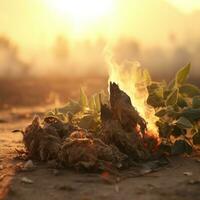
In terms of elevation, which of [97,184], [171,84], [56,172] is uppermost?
[171,84]

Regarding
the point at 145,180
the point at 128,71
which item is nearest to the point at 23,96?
the point at 128,71

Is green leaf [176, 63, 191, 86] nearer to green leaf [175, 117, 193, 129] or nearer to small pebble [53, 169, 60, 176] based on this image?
green leaf [175, 117, 193, 129]

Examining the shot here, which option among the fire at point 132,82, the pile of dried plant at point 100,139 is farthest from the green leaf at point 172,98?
the pile of dried plant at point 100,139

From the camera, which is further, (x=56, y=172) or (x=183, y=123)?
(x=183, y=123)

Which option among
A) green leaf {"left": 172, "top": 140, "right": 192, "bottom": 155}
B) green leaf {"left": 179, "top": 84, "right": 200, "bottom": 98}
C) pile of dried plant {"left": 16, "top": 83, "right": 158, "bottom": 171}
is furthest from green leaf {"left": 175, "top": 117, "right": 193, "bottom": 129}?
green leaf {"left": 179, "top": 84, "right": 200, "bottom": 98}

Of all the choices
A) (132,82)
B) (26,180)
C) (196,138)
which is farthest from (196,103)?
(26,180)

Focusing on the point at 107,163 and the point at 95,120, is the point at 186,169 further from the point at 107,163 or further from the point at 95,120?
the point at 95,120

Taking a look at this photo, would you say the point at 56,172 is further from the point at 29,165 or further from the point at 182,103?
the point at 182,103
